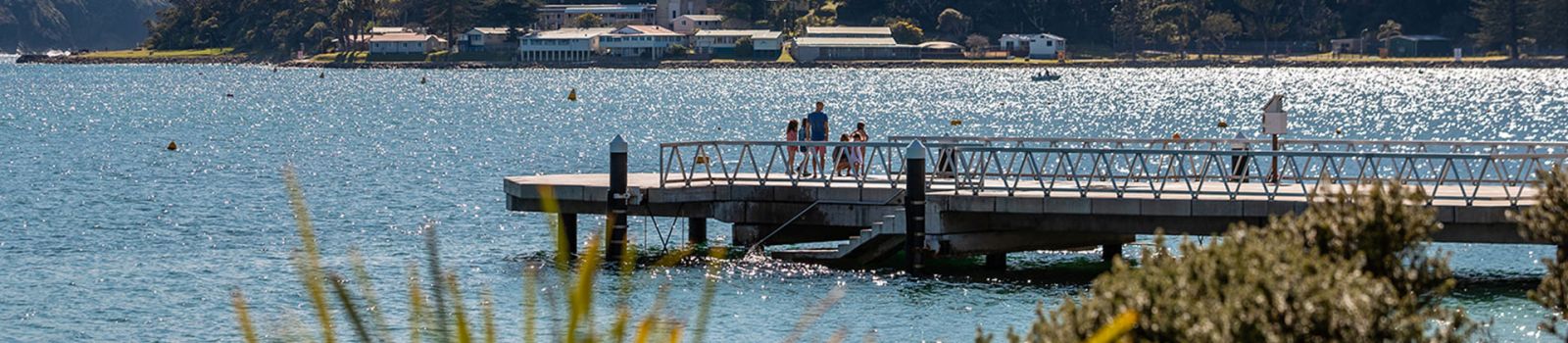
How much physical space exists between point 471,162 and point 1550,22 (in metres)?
141

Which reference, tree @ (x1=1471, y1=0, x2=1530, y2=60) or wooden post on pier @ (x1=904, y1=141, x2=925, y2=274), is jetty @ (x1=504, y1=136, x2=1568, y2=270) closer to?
wooden post on pier @ (x1=904, y1=141, x2=925, y2=274)

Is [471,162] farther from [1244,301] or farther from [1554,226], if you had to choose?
[1244,301]

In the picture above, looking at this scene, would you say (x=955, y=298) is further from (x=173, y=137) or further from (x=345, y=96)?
(x=345, y=96)

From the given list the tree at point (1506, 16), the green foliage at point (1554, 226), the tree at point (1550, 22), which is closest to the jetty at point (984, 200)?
the green foliage at point (1554, 226)

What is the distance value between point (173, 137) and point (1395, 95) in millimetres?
78858

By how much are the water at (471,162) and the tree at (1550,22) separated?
22.5 ft

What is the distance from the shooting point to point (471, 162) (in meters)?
74.0

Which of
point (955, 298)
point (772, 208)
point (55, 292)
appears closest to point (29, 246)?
point (55, 292)

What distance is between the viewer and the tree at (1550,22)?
194m

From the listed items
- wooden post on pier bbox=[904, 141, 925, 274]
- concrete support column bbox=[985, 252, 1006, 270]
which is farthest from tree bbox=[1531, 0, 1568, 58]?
wooden post on pier bbox=[904, 141, 925, 274]

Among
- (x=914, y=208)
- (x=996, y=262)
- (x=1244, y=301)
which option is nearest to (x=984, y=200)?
(x=914, y=208)

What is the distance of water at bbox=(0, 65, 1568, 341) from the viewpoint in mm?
29641

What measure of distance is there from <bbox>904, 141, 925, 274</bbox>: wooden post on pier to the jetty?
2 centimetres

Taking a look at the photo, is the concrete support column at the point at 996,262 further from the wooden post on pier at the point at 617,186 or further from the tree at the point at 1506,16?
the tree at the point at 1506,16
